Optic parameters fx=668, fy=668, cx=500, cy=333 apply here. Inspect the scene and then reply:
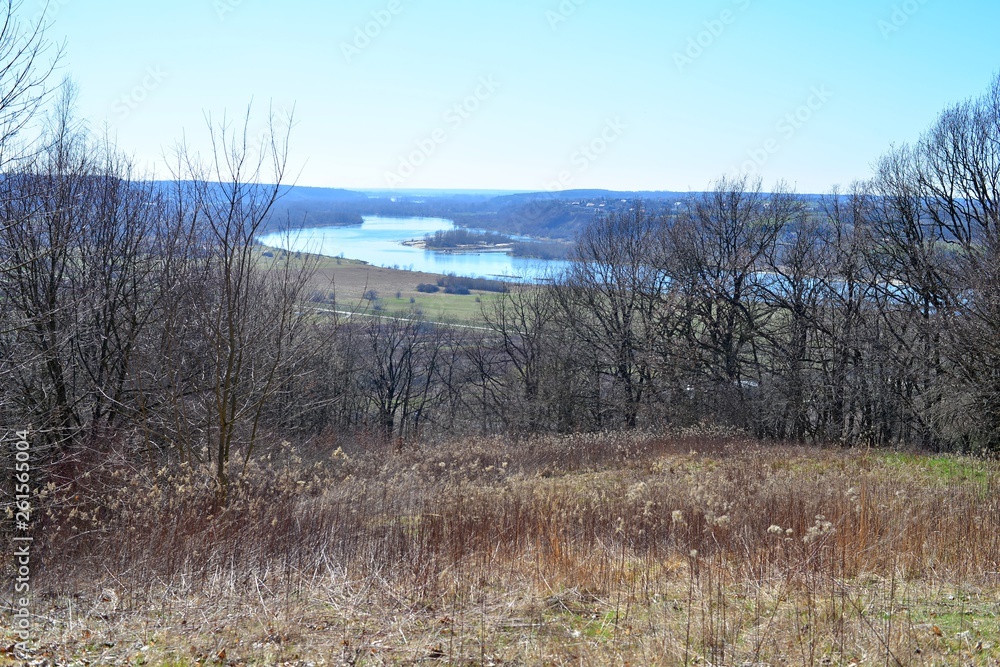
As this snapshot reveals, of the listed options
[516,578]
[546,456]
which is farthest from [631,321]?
[516,578]

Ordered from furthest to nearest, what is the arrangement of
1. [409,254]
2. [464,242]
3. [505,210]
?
[505,210], [409,254], [464,242]

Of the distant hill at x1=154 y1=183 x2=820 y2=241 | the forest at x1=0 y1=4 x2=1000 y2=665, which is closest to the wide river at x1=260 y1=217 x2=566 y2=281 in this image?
the distant hill at x1=154 y1=183 x2=820 y2=241

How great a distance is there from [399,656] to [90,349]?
10.1m

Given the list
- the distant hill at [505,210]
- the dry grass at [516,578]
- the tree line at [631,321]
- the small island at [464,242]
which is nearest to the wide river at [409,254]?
the small island at [464,242]

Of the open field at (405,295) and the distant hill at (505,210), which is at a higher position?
the distant hill at (505,210)

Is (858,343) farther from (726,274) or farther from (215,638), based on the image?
(215,638)

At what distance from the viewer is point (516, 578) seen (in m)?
5.11

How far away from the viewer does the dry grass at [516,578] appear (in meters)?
3.85

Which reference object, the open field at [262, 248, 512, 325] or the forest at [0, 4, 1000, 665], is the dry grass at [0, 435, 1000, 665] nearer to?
the forest at [0, 4, 1000, 665]

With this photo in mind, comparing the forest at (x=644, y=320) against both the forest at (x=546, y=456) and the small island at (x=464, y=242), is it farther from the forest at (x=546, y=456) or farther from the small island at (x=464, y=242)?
the small island at (x=464, y=242)

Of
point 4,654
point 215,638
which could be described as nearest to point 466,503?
point 215,638

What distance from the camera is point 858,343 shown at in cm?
2178

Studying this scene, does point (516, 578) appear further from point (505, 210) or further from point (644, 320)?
point (505, 210)

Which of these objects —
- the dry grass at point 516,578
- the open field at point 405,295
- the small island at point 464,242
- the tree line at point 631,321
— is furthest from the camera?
the small island at point 464,242
